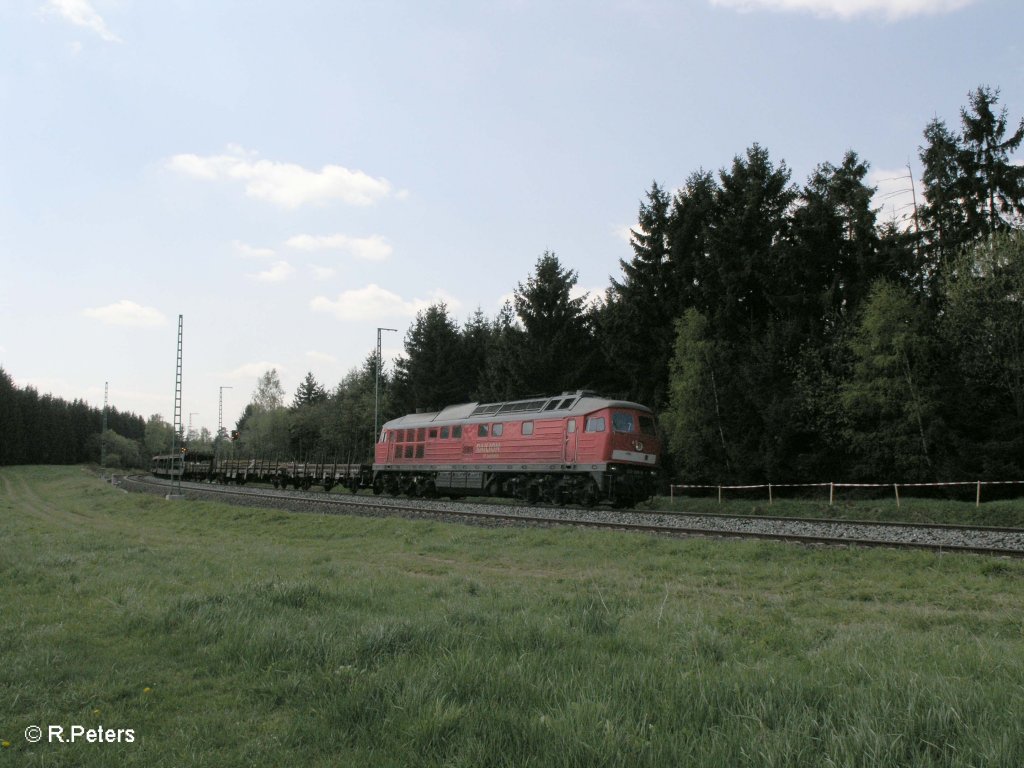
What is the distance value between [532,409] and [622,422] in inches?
152

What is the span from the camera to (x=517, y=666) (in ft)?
16.5

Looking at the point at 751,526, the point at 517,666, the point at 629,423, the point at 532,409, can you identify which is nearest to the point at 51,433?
the point at 532,409

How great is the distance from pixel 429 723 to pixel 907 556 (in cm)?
1014

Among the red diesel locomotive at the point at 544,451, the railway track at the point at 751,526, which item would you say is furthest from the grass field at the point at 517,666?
the red diesel locomotive at the point at 544,451

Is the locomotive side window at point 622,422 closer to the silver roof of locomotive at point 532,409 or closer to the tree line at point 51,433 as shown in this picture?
the silver roof of locomotive at point 532,409

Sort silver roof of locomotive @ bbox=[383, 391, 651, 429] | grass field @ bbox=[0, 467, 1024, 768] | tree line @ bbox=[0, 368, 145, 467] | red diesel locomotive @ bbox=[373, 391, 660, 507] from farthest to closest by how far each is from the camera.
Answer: tree line @ bbox=[0, 368, 145, 467] < silver roof of locomotive @ bbox=[383, 391, 651, 429] < red diesel locomotive @ bbox=[373, 391, 660, 507] < grass field @ bbox=[0, 467, 1024, 768]

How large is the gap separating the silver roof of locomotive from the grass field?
1332 centimetres

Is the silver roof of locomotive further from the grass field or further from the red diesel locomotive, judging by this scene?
the grass field

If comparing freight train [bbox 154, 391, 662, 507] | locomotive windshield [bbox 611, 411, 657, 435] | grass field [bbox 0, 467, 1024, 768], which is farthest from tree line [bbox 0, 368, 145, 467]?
grass field [bbox 0, 467, 1024, 768]

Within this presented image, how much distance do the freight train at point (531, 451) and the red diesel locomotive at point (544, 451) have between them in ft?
0.11

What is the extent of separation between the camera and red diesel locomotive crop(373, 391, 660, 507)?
77.9 feet

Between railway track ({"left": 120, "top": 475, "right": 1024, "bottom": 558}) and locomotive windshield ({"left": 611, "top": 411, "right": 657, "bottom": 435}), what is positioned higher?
locomotive windshield ({"left": 611, "top": 411, "right": 657, "bottom": 435})

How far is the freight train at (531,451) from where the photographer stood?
78.1ft

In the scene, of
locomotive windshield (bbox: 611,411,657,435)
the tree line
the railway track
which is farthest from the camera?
the tree line
